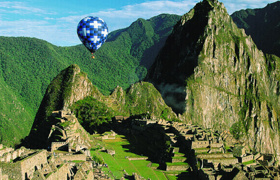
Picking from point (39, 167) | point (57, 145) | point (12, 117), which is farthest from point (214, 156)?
point (12, 117)

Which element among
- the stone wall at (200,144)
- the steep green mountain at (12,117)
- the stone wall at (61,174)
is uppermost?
the stone wall at (61,174)

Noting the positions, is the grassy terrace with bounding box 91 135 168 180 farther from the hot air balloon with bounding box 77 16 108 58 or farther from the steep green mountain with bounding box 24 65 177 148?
the hot air balloon with bounding box 77 16 108 58

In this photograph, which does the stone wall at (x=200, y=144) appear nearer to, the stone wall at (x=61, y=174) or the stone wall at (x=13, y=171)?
the stone wall at (x=61, y=174)

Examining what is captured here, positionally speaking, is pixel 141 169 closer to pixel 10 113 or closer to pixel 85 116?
pixel 85 116

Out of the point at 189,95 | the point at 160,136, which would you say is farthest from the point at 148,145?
the point at 189,95

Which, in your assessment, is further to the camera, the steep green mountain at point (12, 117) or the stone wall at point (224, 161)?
the steep green mountain at point (12, 117)

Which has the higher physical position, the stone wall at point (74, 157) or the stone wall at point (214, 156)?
the stone wall at point (74, 157)

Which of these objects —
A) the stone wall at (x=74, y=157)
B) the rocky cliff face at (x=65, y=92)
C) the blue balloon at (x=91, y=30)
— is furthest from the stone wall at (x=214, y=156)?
the rocky cliff face at (x=65, y=92)

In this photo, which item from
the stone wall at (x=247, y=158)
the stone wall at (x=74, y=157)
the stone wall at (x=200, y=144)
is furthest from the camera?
the stone wall at (x=247, y=158)

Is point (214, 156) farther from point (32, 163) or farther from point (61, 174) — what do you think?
point (32, 163)
